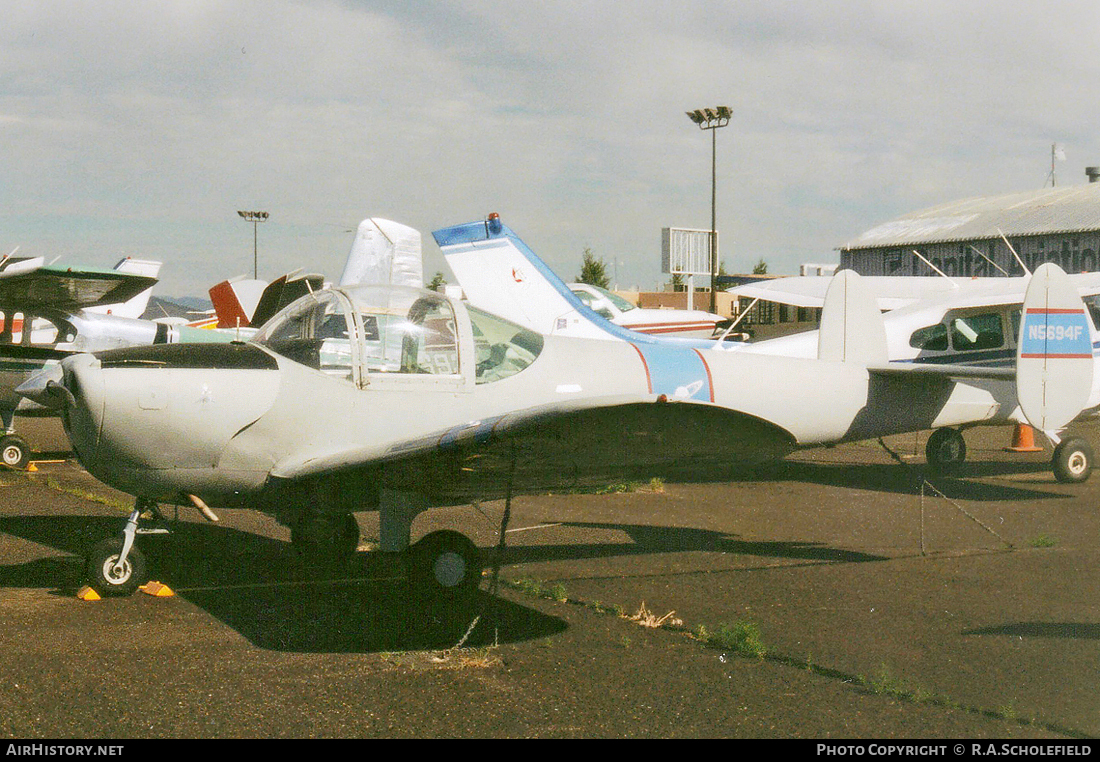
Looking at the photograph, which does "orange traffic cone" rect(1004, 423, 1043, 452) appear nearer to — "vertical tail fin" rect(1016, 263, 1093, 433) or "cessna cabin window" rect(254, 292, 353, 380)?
"vertical tail fin" rect(1016, 263, 1093, 433)

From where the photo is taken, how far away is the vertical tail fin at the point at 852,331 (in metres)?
8.23

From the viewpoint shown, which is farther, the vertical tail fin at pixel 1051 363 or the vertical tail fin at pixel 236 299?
the vertical tail fin at pixel 236 299

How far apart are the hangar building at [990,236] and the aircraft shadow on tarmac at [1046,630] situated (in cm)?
2794

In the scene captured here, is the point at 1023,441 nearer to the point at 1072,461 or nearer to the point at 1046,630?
the point at 1072,461

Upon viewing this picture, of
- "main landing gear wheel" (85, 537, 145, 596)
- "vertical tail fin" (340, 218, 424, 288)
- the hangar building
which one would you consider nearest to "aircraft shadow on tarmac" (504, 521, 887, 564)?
"main landing gear wheel" (85, 537, 145, 596)

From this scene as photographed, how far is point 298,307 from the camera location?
19.6 ft

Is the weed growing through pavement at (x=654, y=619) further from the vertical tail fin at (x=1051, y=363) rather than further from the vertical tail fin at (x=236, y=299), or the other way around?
the vertical tail fin at (x=236, y=299)

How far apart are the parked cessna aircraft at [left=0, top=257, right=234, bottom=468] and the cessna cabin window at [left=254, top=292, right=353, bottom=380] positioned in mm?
6584

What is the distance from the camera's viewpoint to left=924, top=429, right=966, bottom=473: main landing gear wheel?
1125cm

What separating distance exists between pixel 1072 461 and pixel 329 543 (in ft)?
25.6

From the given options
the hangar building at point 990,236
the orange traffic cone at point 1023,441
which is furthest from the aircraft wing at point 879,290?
the hangar building at point 990,236

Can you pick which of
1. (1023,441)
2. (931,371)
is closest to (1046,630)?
(931,371)

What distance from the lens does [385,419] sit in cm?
571
